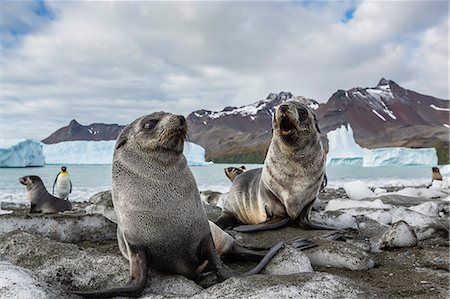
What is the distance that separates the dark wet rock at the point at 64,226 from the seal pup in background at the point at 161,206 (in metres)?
1.14

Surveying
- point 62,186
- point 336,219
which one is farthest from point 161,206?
point 62,186

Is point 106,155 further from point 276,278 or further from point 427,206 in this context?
point 276,278

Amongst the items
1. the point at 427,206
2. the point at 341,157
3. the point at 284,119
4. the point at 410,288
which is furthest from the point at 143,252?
the point at 341,157

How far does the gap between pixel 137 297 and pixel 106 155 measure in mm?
38188

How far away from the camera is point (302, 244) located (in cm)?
341

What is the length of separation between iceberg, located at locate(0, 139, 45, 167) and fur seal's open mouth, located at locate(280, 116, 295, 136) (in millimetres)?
28888

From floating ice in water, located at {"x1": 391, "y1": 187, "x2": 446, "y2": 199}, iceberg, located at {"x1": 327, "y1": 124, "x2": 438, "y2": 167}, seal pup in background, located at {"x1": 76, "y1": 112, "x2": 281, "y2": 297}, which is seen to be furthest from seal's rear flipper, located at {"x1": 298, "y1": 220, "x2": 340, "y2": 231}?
iceberg, located at {"x1": 327, "y1": 124, "x2": 438, "y2": 167}

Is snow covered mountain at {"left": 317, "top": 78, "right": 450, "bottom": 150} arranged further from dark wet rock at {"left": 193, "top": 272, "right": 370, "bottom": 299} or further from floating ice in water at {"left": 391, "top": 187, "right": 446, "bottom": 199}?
dark wet rock at {"left": 193, "top": 272, "right": 370, "bottom": 299}

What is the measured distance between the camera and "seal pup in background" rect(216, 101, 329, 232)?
13.6 feet

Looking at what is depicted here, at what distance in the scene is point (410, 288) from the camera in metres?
2.51

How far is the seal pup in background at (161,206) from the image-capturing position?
265 centimetres

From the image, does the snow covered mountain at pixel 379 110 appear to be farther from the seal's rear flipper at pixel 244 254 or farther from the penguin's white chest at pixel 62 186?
the seal's rear flipper at pixel 244 254

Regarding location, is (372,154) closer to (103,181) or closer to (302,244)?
(103,181)

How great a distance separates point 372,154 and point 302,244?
137 ft
